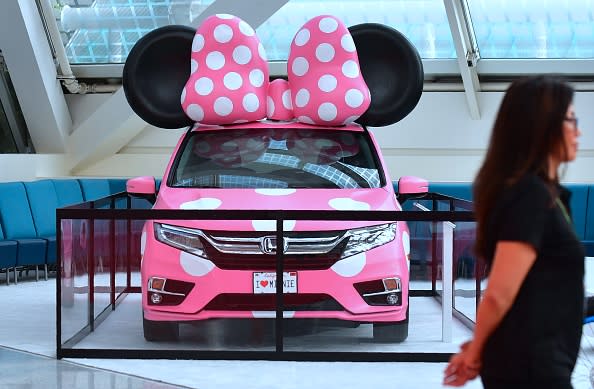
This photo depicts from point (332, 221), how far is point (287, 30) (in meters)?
7.22

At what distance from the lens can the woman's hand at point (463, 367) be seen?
8.97ft

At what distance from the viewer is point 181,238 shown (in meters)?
6.59

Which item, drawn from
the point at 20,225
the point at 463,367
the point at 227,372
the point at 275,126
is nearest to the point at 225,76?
the point at 275,126

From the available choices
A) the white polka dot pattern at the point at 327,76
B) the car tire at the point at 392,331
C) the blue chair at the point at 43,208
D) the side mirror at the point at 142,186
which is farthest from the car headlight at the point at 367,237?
the blue chair at the point at 43,208

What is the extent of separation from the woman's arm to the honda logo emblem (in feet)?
12.4

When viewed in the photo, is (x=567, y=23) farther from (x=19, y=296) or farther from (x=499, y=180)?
(x=499, y=180)

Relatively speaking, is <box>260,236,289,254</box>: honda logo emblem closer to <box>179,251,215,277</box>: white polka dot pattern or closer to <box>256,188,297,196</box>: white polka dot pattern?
<box>179,251,215,277</box>: white polka dot pattern

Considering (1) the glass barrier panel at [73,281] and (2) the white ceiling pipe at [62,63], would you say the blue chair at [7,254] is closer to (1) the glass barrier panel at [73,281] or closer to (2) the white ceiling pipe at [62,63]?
(1) the glass barrier panel at [73,281]

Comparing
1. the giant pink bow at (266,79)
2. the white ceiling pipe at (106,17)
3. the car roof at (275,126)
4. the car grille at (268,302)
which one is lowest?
the car grille at (268,302)

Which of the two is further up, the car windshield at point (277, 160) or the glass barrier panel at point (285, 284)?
the car windshield at point (277, 160)

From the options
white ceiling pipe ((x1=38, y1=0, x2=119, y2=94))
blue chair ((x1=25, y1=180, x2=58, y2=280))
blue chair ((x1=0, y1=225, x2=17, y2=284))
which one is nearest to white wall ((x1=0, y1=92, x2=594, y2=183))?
white ceiling pipe ((x1=38, y1=0, x2=119, y2=94))

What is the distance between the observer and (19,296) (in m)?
9.63

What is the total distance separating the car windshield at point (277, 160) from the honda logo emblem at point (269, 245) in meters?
0.67

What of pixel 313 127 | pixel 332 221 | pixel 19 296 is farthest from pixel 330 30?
pixel 19 296
